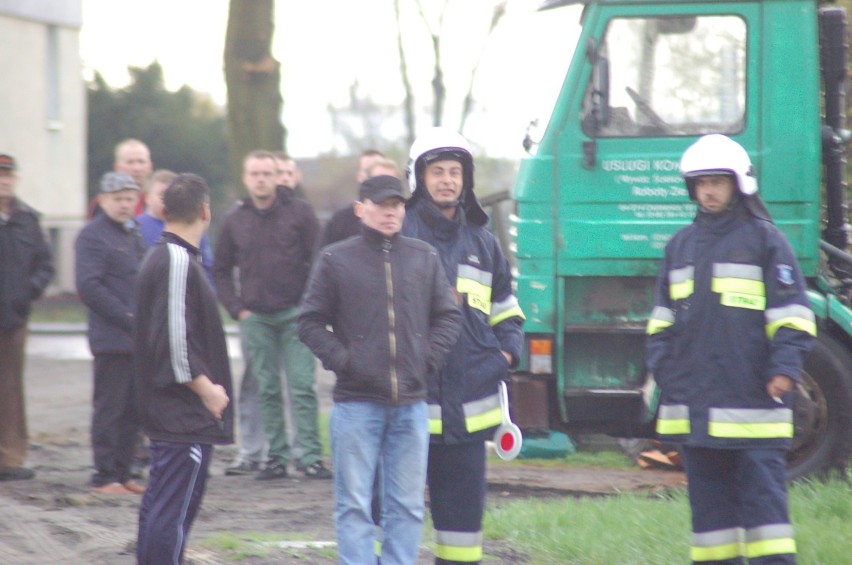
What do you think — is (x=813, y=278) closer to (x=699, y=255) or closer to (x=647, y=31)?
(x=647, y=31)

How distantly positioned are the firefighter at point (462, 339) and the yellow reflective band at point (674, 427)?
0.68 meters

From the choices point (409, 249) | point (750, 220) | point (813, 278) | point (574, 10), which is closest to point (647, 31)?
point (574, 10)

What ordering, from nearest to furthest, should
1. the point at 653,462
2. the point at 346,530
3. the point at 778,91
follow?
1. the point at 346,530
2. the point at 778,91
3. the point at 653,462

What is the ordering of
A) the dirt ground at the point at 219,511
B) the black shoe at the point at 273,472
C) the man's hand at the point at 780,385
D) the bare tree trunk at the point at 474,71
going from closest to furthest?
the man's hand at the point at 780,385, the dirt ground at the point at 219,511, the black shoe at the point at 273,472, the bare tree trunk at the point at 474,71

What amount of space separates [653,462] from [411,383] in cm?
407

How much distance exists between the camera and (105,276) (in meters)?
7.83

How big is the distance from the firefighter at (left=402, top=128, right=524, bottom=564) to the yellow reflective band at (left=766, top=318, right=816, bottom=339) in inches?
40.2

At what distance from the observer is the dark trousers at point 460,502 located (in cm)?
511

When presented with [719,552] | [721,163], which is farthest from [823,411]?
[721,163]

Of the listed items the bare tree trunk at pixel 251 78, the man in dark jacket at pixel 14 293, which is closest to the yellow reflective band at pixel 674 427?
the man in dark jacket at pixel 14 293

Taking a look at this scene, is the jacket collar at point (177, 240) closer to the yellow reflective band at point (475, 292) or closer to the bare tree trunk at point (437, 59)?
the yellow reflective band at point (475, 292)

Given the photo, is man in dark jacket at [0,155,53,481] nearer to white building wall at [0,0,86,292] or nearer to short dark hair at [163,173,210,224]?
short dark hair at [163,173,210,224]

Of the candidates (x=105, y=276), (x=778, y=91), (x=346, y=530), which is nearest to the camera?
(x=346, y=530)

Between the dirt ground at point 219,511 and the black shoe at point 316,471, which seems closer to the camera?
the dirt ground at point 219,511
